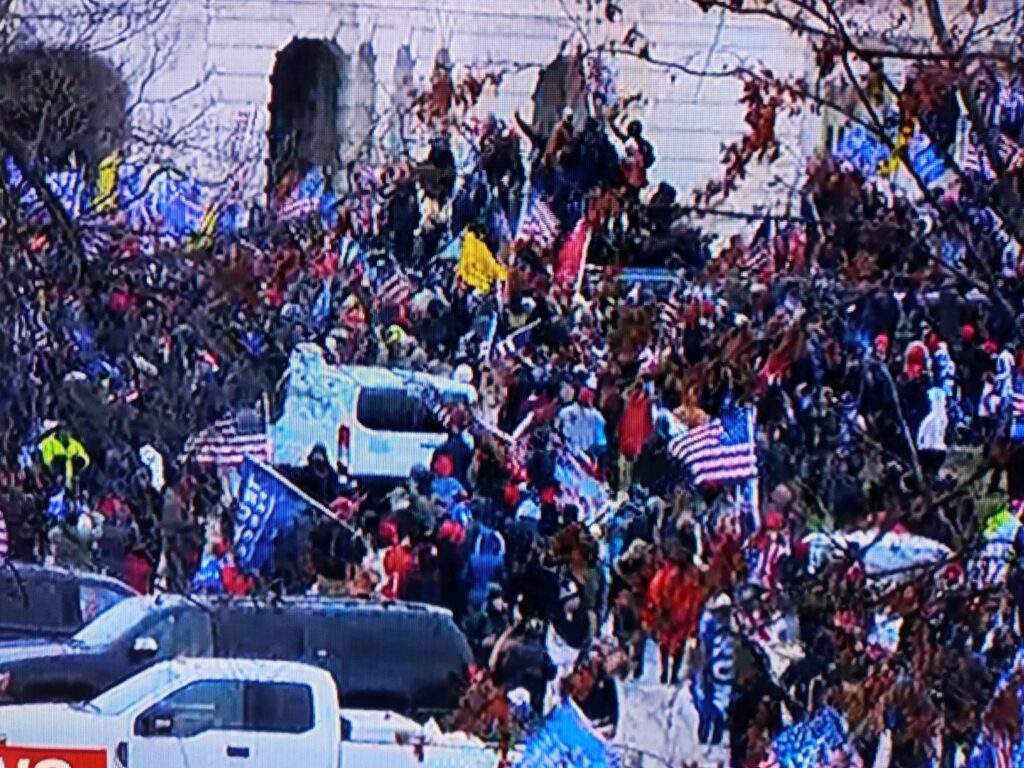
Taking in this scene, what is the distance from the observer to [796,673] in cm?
570

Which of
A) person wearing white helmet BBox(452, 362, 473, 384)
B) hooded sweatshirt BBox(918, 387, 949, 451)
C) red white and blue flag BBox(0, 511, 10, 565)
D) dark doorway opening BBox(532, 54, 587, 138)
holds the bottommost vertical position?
red white and blue flag BBox(0, 511, 10, 565)

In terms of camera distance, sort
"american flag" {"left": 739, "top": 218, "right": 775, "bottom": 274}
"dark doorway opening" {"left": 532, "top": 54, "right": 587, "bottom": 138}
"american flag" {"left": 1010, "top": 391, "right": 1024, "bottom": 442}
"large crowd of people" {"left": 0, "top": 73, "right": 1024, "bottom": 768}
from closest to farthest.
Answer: "large crowd of people" {"left": 0, "top": 73, "right": 1024, "bottom": 768}, "american flag" {"left": 739, "top": 218, "right": 775, "bottom": 274}, "american flag" {"left": 1010, "top": 391, "right": 1024, "bottom": 442}, "dark doorway opening" {"left": 532, "top": 54, "right": 587, "bottom": 138}

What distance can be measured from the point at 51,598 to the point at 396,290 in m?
1.84

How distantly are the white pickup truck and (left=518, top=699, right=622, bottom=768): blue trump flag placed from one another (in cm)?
117

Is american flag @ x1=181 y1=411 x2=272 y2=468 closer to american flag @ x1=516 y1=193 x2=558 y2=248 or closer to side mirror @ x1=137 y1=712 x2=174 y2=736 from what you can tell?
side mirror @ x1=137 y1=712 x2=174 y2=736

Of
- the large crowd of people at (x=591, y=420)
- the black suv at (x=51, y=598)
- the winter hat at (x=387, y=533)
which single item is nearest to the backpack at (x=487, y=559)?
the large crowd of people at (x=591, y=420)

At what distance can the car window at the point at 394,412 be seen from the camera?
7934mm

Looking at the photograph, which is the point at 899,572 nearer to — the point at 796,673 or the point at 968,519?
the point at 968,519

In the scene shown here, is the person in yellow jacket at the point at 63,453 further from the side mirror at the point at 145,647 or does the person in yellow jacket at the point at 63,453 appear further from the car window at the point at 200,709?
the car window at the point at 200,709

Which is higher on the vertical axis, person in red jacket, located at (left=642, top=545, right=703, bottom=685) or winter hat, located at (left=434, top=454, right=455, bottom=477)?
winter hat, located at (left=434, top=454, right=455, bottom=477)

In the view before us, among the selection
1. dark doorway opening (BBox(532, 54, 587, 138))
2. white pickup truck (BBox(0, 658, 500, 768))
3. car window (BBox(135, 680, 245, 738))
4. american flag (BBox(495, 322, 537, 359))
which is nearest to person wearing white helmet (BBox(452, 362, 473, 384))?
american flag (BBox(495, 322, 537, 359))

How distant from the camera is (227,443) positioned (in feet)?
26.6

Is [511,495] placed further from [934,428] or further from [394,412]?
[934,428]

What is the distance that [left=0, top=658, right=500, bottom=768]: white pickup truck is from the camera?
815cm
